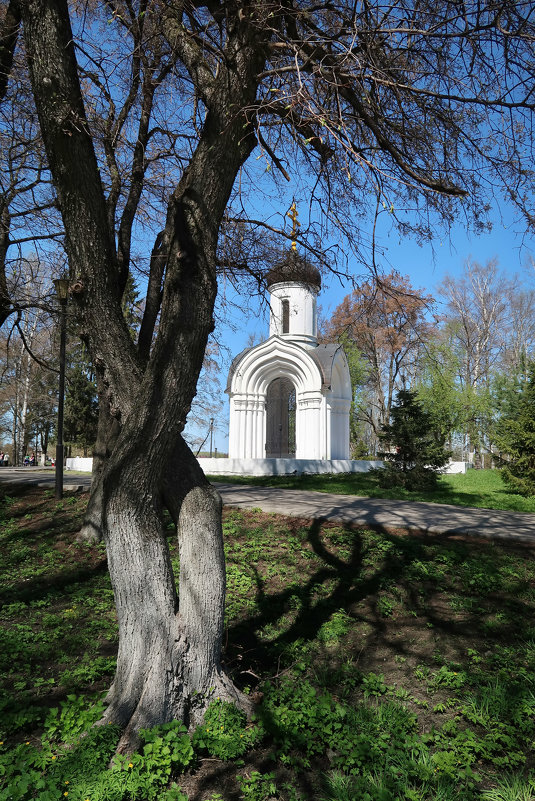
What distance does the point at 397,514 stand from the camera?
8484 millimetres

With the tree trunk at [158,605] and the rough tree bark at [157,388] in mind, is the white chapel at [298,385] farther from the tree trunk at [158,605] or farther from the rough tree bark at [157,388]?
the tree trunk at [158,605]

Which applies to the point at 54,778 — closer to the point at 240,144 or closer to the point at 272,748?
the point at 272,748

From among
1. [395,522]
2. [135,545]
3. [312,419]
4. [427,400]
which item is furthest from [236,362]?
[135,545]

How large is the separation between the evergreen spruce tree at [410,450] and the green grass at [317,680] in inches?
237

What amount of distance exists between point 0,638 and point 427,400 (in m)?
23.4

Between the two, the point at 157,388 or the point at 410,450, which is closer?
the point at 157,388

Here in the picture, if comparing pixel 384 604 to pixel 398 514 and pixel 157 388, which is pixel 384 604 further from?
pixel 157 388

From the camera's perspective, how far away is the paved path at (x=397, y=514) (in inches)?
287

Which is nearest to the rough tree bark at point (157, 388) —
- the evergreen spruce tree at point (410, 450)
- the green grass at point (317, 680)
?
the green grass at point (317, 680)

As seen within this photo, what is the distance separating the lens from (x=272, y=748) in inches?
131

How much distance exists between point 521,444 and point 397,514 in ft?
17.5

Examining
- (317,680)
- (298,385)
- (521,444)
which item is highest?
(298,385)

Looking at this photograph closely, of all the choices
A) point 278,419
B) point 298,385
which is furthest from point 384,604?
point 278,419

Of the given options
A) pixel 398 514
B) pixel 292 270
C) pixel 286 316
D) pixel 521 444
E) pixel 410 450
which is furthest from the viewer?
pixel 286 316
